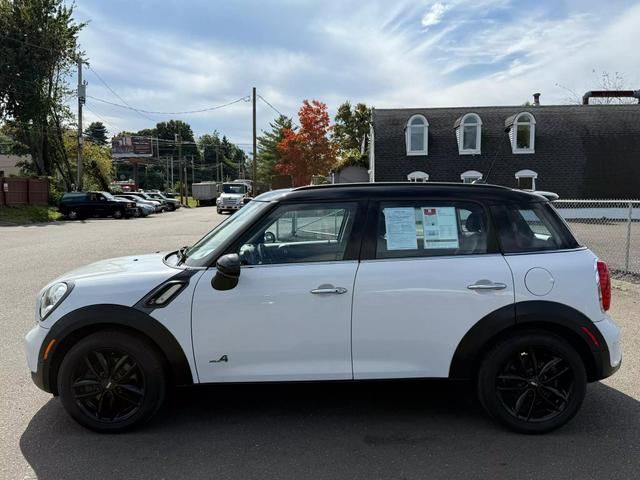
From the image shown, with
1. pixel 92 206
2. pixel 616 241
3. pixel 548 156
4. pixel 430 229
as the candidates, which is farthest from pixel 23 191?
pixel 430 229

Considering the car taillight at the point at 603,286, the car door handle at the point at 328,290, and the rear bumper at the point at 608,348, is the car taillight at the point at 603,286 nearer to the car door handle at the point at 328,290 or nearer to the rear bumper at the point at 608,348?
the rear bumper at the point at 608,348

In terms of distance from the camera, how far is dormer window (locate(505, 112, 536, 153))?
2886 centimetres

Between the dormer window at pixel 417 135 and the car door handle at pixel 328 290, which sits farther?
the dormer window at pixel 417 135

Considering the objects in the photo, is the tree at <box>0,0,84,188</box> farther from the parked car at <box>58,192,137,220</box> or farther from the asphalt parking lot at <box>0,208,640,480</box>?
the asphalt parking lot at <box>0,208,640,480</box>

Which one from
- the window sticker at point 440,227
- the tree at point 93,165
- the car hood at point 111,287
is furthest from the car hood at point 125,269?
the tree at point 93,165

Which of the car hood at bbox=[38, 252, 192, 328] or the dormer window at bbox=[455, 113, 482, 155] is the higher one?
the dormer window at bbox=[455, 113, 482, 155]

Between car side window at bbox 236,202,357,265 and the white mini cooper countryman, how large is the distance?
0.12ft

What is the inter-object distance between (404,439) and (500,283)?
48.7 inches

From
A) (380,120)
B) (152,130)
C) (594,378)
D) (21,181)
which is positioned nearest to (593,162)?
(380,120)

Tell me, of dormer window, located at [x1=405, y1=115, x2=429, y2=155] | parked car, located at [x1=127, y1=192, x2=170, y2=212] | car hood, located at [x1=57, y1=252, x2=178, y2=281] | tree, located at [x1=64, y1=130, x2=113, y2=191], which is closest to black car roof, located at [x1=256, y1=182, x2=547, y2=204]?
car hood, located at [x1=57, y1=252, x2=178, y2=281]

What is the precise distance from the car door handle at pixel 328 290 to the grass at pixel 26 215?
27.3 m

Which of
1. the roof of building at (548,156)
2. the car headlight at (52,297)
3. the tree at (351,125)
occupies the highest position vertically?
the tree at (351,125)

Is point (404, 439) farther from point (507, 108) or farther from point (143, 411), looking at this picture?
point (507, 108)

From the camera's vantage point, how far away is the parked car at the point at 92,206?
99.6 feet
